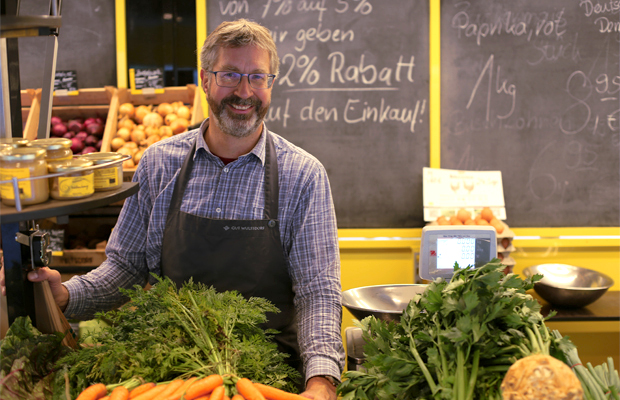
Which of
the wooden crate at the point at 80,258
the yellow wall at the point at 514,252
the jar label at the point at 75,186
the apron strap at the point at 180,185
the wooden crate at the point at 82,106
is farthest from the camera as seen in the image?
the yellow wall at the point at 514,252

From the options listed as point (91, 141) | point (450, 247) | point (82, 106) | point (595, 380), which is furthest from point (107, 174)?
point (82, 106)

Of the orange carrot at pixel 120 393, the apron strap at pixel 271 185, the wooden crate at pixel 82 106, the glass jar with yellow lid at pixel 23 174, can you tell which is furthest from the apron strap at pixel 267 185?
the wooden crate at pixel 82 106

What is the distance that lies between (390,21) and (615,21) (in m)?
1.57

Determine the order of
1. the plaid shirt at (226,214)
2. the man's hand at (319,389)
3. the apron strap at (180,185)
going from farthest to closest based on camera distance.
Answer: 1. the apron strap at (180,185)
2. the plaid shirt at (226,214)
3. the man's hand at (319,389)

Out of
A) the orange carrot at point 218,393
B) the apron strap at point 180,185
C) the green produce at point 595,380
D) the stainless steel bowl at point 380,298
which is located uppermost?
the apron strap at point 180,185

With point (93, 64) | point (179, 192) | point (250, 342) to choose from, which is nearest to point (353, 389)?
point (250, 342)

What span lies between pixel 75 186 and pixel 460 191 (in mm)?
2893

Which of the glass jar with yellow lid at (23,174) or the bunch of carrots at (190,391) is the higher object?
the glass jar with yellow lid at (23,174)

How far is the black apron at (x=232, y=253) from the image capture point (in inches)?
69.6

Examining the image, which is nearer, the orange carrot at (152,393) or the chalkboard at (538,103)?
the orange carrot at (152,393)

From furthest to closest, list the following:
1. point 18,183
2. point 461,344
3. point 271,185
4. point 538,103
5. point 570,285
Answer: point 538,103 < point 570,285 < point 271,185 < point 461,344 < point 18,183

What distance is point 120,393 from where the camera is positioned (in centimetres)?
112

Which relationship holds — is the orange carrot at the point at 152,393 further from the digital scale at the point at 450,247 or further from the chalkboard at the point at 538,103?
the chalkboard at the point at 538,103

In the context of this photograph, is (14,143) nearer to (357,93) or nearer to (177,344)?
(177,344)
